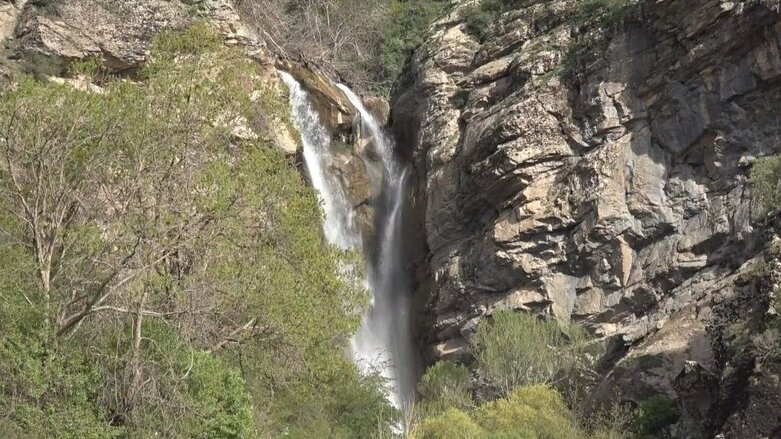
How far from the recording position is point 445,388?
98.7 ft

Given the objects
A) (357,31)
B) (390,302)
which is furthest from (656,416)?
(357,31)

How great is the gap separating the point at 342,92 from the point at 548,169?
1309 centimetres

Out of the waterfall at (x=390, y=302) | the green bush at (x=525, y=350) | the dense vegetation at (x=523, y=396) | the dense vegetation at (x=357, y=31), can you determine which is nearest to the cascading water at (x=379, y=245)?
the waterfall at (x=390, y=302)

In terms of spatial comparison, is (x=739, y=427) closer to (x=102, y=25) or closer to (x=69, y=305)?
(x=69, y=305)

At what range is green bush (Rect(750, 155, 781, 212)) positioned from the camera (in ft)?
82.3

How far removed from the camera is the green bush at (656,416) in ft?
76.7

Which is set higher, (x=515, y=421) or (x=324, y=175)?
(x=324, y=175)

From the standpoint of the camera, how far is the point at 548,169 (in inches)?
1353

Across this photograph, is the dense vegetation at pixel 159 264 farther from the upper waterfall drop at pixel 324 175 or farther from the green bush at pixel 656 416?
the upper waterfall drop at pixel 324 175

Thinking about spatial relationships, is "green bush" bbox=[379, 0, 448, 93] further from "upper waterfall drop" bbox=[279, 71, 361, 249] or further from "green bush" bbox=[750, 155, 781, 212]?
"green bush" bbox=[750, 155, 781, 212]

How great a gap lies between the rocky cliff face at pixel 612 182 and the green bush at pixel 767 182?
4.68ft

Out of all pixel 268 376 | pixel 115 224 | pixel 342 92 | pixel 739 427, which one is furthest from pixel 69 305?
pixel 342 92

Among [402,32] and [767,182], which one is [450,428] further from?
[402,32]

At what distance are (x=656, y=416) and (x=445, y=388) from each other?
840cm
